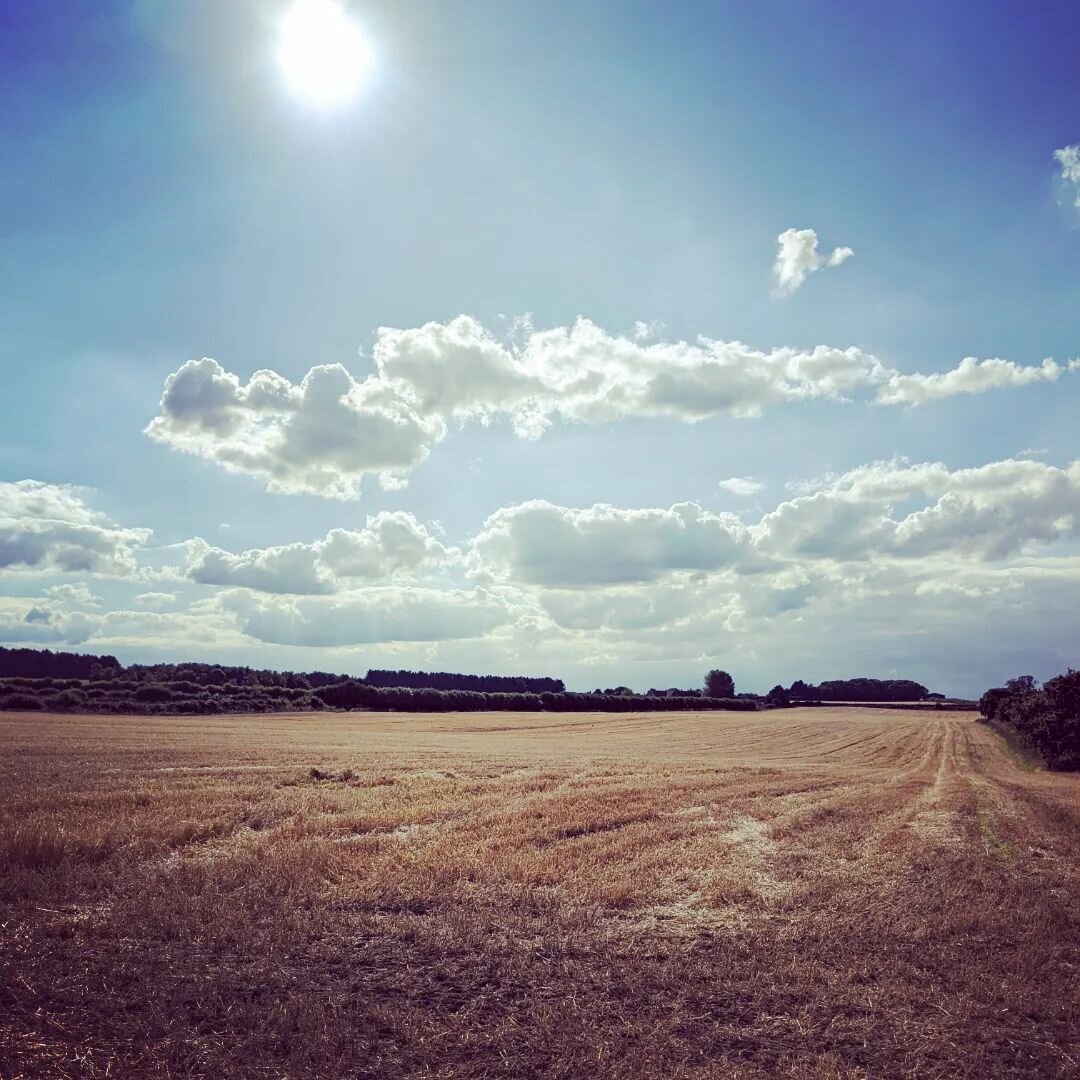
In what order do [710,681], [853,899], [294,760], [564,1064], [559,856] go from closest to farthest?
[564,1064], [853,899], [559,856], [294,760], [710,681]

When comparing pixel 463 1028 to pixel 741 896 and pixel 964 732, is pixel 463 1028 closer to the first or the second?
pixel 741 896

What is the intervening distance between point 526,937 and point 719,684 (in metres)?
161

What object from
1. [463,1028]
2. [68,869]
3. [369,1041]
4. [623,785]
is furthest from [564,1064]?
[623,785]

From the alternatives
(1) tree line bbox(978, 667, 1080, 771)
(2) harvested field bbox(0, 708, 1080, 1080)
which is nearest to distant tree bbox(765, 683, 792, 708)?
(1) tree line bbox(978, 667, 1080, 771)

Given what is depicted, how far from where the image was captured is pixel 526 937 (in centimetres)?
867

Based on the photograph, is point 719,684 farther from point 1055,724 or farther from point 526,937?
point 526,937

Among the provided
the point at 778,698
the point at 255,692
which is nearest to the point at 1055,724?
the point at 255,692

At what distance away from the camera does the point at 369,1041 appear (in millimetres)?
6375

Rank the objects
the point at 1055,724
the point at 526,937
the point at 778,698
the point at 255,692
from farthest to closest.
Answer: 1. the point at 778,698
2. the point at 255,692
3. the point at 1055,724
4. the point at 526,937

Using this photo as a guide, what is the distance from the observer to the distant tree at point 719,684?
16150 cm

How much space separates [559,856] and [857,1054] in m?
6.45

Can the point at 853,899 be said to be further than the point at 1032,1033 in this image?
Yes

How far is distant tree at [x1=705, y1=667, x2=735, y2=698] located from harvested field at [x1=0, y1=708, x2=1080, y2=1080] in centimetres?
14676

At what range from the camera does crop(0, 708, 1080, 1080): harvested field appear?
627 cm
